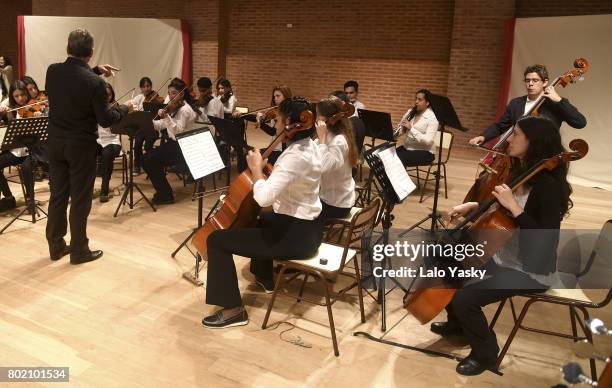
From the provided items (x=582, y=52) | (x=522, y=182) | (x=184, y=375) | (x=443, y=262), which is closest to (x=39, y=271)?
(x=184, y=375)

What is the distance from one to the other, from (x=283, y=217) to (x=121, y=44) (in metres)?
9.10

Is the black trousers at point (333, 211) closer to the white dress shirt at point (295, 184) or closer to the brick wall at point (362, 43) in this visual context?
the white dress shirt at point (295, 184)

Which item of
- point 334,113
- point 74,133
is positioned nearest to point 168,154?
point 74,133

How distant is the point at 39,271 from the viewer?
3.68 metres

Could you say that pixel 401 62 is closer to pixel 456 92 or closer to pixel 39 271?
pixel 456 92

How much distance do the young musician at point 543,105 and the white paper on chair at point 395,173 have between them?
87 centimetres

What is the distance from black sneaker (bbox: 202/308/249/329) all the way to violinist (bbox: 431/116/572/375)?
1250mm

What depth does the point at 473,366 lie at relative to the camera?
2684 millimetres

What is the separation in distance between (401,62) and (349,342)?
7.45 metres

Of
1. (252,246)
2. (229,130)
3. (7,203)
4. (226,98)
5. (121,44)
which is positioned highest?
(121,44)

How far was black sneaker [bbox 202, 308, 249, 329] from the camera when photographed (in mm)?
3043

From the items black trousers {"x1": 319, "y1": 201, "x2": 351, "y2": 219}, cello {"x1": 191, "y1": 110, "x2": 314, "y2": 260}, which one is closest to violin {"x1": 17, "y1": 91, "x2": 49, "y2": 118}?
cello {"x1": 191, "y1": 110, "x2": 314, "y2": 260}

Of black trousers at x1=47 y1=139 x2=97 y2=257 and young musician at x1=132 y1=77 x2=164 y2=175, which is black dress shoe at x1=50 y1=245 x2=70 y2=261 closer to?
black trousers at x1=47 y1=139 x2=97 y2=257

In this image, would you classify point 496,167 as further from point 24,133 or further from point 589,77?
point 589,77
